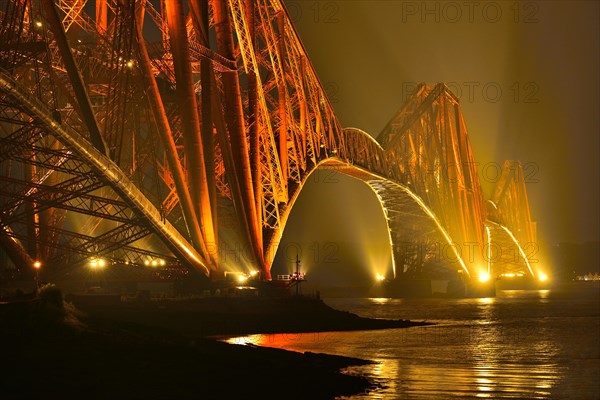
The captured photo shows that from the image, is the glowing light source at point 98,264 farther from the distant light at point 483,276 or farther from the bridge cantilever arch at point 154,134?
the distant light at point 483,276

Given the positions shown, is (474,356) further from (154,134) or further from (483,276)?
(483,276)

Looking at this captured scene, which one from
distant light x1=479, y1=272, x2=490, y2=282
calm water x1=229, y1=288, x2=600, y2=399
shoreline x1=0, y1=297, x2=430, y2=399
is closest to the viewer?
shoreline x1=0, y1=297, x2=430, y2=399

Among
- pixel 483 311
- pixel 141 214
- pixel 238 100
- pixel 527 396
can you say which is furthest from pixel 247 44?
pixel 483 311

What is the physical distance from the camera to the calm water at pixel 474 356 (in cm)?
3491

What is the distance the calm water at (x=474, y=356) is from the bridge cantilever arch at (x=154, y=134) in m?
8.14

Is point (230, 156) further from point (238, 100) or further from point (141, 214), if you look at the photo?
point (141, 214)

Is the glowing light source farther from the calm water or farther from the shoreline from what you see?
the shoreline

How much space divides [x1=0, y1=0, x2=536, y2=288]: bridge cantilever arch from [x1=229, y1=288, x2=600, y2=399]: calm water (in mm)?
8142

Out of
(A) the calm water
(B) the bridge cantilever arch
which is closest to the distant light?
(B) the bridge cantilever arch

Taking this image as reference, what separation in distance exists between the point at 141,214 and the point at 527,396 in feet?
63.0

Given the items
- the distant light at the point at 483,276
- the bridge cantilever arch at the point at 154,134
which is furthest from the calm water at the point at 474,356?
the distant light at the point at 483,276

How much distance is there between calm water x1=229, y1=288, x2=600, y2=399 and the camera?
3491 centimetres

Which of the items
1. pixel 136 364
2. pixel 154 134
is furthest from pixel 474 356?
pixel 136 364

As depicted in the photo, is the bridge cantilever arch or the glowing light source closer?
the bridge cantilever arch
